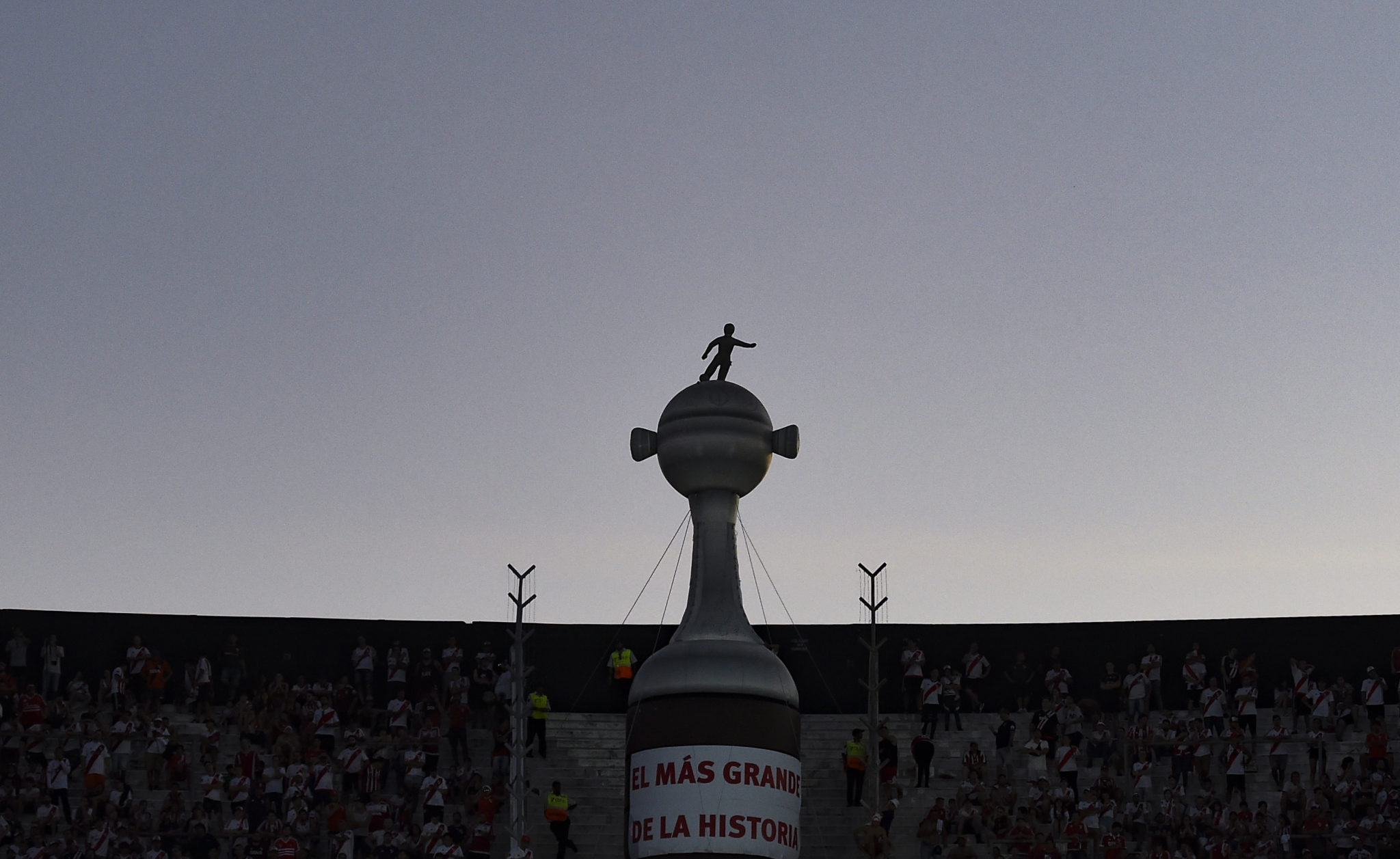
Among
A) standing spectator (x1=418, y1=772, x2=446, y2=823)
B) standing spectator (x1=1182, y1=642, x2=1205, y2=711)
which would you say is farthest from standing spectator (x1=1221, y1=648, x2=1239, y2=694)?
standing spectator (x1=418, y1=772, x2=446, y2=823)

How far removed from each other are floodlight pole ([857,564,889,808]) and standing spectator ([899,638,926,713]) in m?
0.90

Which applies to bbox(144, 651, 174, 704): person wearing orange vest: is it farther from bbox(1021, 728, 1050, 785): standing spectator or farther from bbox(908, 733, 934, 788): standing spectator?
bbox(1021, 728, 1050, 785): standing spectator

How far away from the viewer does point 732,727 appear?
33.2 metres

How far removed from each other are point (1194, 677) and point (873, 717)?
7234 millimetres

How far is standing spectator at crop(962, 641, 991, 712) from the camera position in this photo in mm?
44812

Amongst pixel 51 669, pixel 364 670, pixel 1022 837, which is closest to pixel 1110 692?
pixel 1022 837

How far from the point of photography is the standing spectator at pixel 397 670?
44438mm

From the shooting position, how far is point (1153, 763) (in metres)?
42.0

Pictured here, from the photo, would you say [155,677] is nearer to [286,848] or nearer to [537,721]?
[286,848]

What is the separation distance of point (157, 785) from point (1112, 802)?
58.5 ft

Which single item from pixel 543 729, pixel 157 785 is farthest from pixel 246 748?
pixel 543 729

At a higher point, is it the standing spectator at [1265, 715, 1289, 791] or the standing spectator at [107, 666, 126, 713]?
the standing spectator at [107, 666, 126, 713]

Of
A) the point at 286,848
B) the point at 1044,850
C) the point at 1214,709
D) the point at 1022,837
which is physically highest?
the point at 1214,709

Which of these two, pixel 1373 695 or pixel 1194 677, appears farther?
pixel 1194 677
